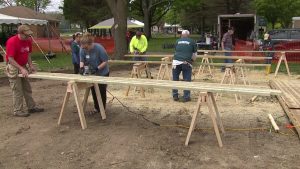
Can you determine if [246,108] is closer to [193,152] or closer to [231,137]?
[231,137]

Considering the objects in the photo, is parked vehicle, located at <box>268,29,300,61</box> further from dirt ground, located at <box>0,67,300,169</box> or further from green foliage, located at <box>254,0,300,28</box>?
green foliage, located at <box>254,0,300,28</box>

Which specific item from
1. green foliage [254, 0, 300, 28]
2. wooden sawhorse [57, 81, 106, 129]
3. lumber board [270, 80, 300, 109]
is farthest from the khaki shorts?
green foliage [254, 0, 300, 28]

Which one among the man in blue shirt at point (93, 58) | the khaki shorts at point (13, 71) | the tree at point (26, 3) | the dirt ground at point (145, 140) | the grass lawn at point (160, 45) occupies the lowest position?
the dirt ground at point (145, 140)

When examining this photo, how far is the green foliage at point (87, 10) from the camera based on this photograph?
2016 inches

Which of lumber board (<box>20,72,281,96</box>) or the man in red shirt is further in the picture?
the man in red shirt

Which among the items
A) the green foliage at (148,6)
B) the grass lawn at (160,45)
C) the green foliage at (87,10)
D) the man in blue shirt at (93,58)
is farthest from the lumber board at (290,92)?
the green foliage at (87,10)

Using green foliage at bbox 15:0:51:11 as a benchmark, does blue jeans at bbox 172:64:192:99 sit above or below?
below

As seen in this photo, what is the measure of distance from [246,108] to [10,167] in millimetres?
5113

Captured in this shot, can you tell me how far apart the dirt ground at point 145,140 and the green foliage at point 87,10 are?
43234 millimetres

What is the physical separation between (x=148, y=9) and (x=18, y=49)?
40.6 meters

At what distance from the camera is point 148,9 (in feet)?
156

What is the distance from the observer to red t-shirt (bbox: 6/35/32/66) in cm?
766

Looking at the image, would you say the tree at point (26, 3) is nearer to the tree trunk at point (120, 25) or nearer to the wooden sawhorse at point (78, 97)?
the tree trunk at point (120, 25)

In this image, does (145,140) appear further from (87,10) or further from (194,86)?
(87,10)
